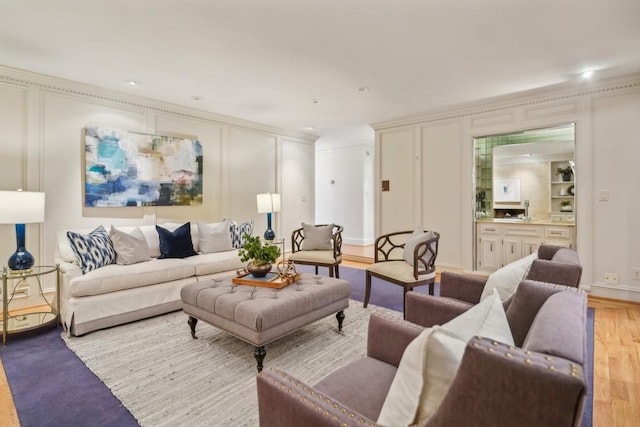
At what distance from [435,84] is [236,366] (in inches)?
144

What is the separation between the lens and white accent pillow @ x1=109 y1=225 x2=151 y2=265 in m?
3.30

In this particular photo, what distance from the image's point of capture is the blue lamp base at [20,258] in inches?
112

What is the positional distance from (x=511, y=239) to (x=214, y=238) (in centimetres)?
409

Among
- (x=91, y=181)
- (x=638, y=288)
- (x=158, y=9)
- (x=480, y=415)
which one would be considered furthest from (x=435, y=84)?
(x=91, y=181)

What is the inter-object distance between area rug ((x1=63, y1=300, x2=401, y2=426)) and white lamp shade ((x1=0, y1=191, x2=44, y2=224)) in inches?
42.8

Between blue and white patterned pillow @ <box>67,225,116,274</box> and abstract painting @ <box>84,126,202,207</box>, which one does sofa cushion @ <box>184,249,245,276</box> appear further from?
abstract painting @ <box>84,126,202,207</box>

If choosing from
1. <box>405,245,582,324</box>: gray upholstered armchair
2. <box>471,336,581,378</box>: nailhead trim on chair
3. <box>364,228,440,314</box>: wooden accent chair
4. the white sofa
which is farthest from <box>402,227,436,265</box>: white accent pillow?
<box>471,336,581,378</box>: nailhead trim on chair

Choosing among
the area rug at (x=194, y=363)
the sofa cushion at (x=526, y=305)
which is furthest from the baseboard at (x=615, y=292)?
the sofa cushion at (x=526, y=305)

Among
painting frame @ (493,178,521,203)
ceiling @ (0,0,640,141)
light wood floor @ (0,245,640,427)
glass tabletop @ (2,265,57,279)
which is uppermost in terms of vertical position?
ceiling @ (0,0,640,141)

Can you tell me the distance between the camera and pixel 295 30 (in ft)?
8.72

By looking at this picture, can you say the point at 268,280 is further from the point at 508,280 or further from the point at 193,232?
the point at 193,232

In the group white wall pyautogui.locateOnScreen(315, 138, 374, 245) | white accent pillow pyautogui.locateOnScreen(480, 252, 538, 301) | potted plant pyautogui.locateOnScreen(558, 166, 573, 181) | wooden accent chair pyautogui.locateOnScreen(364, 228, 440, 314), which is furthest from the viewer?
white wall pyautogui.locateOnScreen(315, 138, 374, 245)

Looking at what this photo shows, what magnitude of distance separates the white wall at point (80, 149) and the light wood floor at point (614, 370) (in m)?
2.01

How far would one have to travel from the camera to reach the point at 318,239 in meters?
4.39
